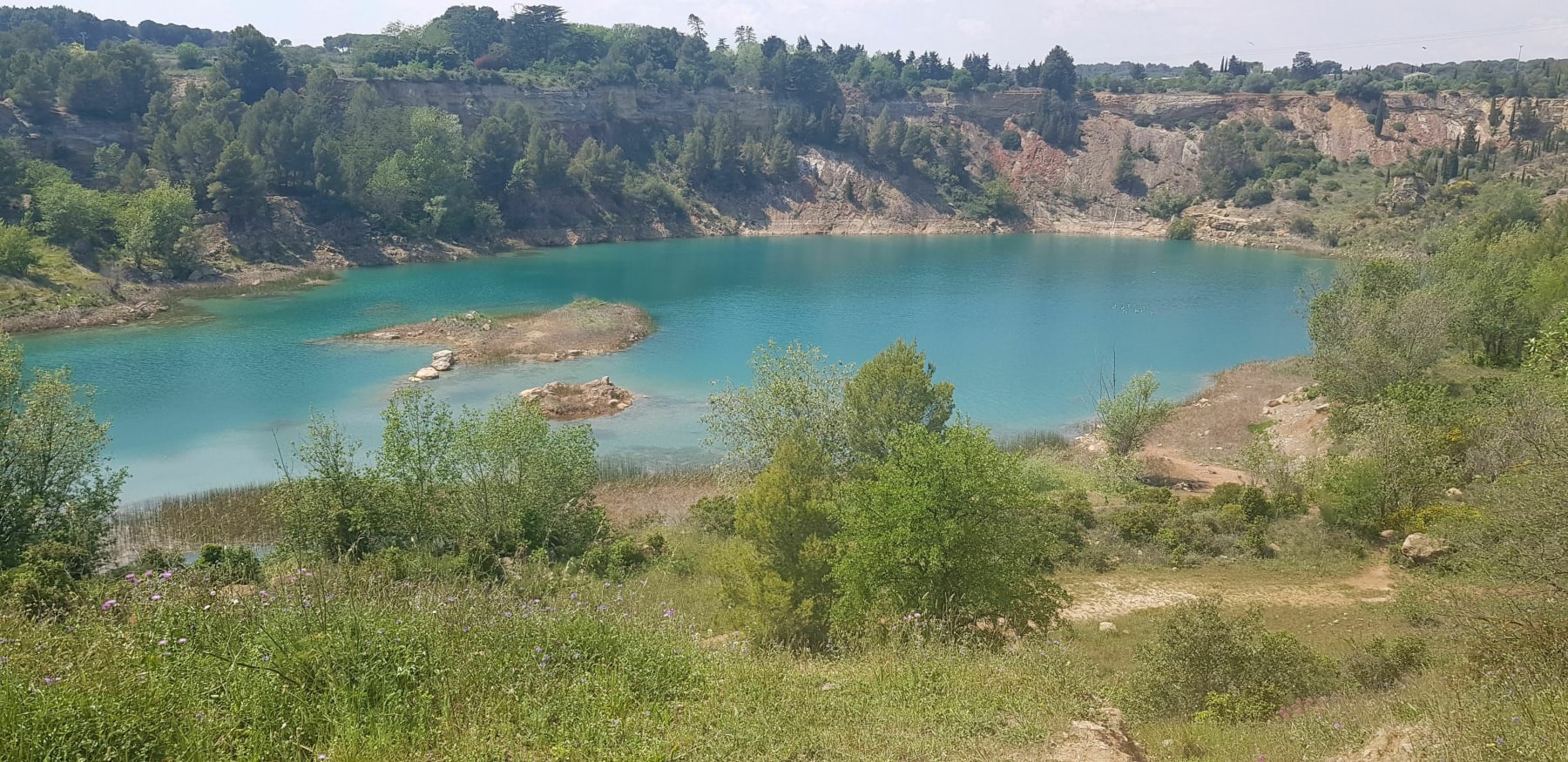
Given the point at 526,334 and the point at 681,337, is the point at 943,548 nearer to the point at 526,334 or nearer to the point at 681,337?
the point at 681,337

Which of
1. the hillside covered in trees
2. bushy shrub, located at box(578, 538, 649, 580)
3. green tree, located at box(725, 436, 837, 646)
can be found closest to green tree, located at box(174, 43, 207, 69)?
the hillside covered in trees

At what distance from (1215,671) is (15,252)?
271 ft

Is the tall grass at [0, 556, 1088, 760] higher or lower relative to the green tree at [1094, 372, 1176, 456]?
higher

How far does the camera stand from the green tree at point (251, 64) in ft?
365

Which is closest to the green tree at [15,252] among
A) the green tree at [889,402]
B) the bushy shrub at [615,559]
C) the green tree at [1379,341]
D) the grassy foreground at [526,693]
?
the bushy shrub at [615,559]

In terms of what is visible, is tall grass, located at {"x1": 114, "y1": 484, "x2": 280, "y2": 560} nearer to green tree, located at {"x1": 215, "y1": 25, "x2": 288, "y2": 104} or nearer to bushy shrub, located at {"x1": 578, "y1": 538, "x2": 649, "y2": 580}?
bushy shrub, located at {"x1": 578, "y1": 538, "x2": 649, "y2": 580}

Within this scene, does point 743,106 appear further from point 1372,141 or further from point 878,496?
point 878,496

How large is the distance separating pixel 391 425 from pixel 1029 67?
17814 cm

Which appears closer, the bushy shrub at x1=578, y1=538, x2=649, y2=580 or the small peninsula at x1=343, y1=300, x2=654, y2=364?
the bushy shrub at x1=578, y1=538, x2=649, y2=580

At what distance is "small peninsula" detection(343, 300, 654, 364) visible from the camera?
6056cm

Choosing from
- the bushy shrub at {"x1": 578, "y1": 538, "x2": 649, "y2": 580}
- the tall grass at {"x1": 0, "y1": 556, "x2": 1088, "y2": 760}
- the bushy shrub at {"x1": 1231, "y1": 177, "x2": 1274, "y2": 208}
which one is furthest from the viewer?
the bushy shrub at {"x1": 1231, "y1": 177, "x2": 1274, "y2": 208}

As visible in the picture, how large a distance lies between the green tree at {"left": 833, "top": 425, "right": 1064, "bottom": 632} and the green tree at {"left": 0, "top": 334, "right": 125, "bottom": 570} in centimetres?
2127

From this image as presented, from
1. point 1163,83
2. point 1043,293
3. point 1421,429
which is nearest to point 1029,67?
point 1163,83

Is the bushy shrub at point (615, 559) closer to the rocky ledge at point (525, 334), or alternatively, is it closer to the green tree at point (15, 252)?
the rocky ledge at point (525, 334)
